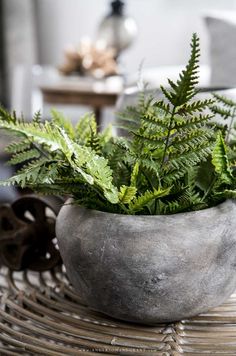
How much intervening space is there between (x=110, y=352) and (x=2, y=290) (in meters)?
0.19

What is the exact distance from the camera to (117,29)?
2.46 meters

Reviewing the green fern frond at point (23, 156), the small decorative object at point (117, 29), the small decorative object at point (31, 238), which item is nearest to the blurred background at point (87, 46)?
the small decorative object at point (117, 29)

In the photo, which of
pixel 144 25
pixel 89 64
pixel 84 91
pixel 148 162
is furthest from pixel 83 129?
pixel 144 25

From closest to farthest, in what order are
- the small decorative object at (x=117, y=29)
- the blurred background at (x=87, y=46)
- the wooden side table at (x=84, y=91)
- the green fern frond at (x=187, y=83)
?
1. the green fern frond at (x=187, y=83)
2. the wooden side table at (x=84, y=91)
3. the blurred background at (x=87, y=46)
4. the small decorative object at (x=117, y=29)

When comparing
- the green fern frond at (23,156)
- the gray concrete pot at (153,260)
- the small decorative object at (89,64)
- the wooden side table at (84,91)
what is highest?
the green fern frond at (23,156)

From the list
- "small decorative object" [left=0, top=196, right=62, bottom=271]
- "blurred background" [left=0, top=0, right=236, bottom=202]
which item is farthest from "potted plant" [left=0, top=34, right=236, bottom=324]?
"blurred background" [left=0, top=0, right=236, bottom=202]

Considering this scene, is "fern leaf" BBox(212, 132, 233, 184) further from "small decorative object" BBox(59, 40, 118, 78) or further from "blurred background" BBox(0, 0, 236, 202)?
"small decorative object" BBox(59, 40, 118, 78)

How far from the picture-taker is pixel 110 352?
48 cm

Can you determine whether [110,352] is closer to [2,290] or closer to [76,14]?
[2,290]

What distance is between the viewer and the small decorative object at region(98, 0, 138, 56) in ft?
8.09

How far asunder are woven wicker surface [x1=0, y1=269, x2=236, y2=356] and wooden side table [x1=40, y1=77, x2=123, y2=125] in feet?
5.37

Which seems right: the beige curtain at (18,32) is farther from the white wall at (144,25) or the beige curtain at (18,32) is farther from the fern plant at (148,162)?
the fern plant at (148,162)

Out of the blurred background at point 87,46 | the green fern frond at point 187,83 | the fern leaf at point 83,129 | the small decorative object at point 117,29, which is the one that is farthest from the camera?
the small decorative object at point 117,29

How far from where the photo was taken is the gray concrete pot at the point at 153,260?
469mm
